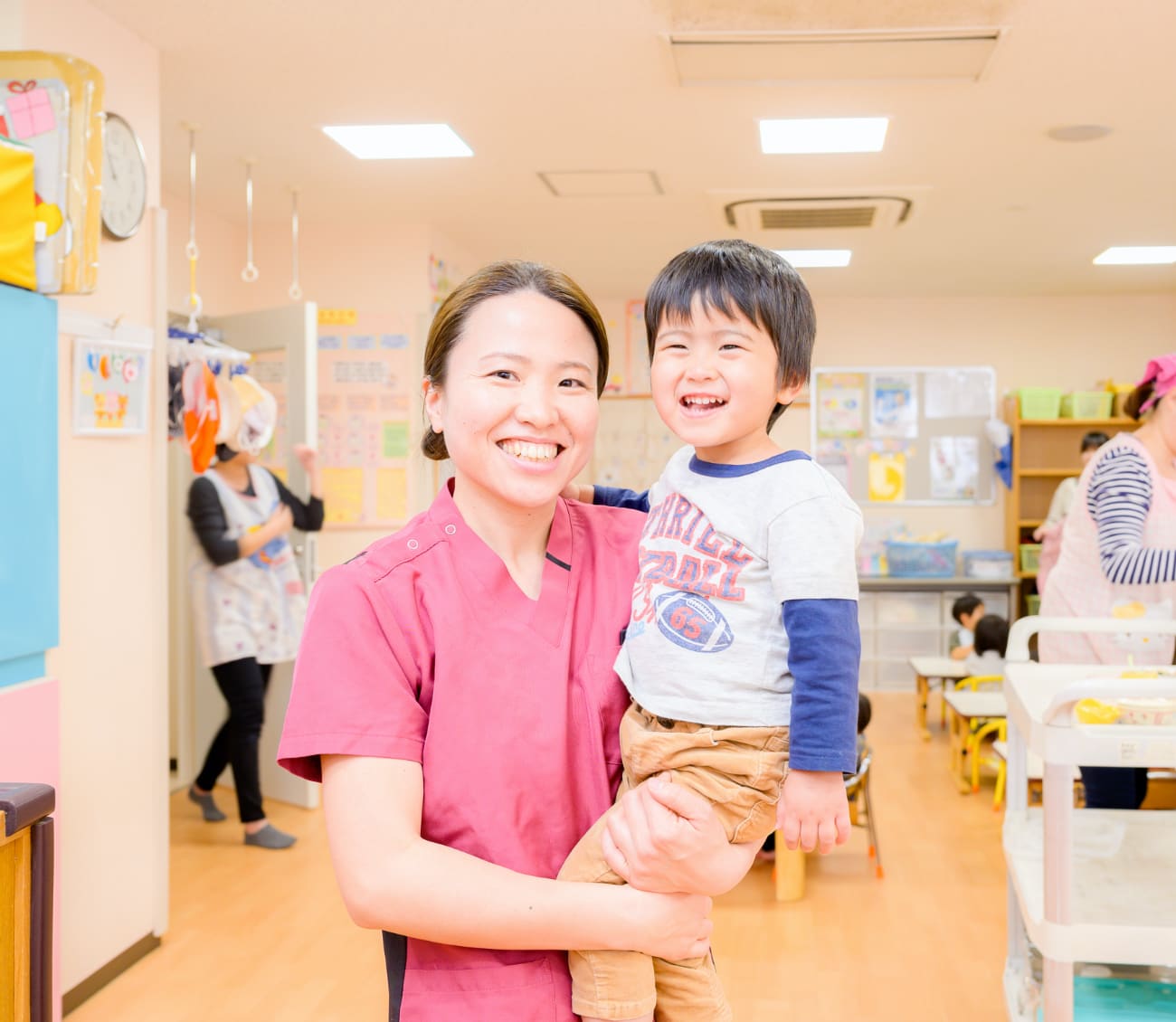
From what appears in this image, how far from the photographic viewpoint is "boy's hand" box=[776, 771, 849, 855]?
1.11 meters

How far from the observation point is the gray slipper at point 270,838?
4.14 metres

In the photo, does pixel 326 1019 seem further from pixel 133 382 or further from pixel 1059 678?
pixel 1059 678

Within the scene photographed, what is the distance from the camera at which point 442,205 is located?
203 inches

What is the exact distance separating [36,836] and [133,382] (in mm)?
1685

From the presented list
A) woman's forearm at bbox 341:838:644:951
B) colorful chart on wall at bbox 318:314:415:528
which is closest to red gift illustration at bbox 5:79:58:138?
woman's forearm at bbox 341:838:644:951

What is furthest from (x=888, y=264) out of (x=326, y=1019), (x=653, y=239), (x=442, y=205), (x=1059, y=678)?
(x=326, y=1019)

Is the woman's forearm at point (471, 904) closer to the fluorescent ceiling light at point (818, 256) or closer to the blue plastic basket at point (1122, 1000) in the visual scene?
the blue plastic basket at point (1122, 1000)

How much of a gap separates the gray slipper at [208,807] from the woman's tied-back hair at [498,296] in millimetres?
3774

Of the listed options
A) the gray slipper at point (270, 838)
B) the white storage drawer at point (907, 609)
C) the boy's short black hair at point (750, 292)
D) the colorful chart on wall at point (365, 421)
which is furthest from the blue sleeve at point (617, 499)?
the white storage drawer at point (907, 609)

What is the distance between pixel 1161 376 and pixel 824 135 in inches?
66.6

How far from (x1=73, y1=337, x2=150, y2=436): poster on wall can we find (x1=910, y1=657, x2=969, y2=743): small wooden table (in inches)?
171

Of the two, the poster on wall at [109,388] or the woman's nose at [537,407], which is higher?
the poster on wall at [109,388]

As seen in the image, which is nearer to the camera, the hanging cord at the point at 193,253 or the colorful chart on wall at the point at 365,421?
the hanging cord at the point at 193,253

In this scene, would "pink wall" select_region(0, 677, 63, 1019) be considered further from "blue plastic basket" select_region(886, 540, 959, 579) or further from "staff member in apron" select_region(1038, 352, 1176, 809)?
"blue plastic basket" select_region(886, 540, 959, 579)
